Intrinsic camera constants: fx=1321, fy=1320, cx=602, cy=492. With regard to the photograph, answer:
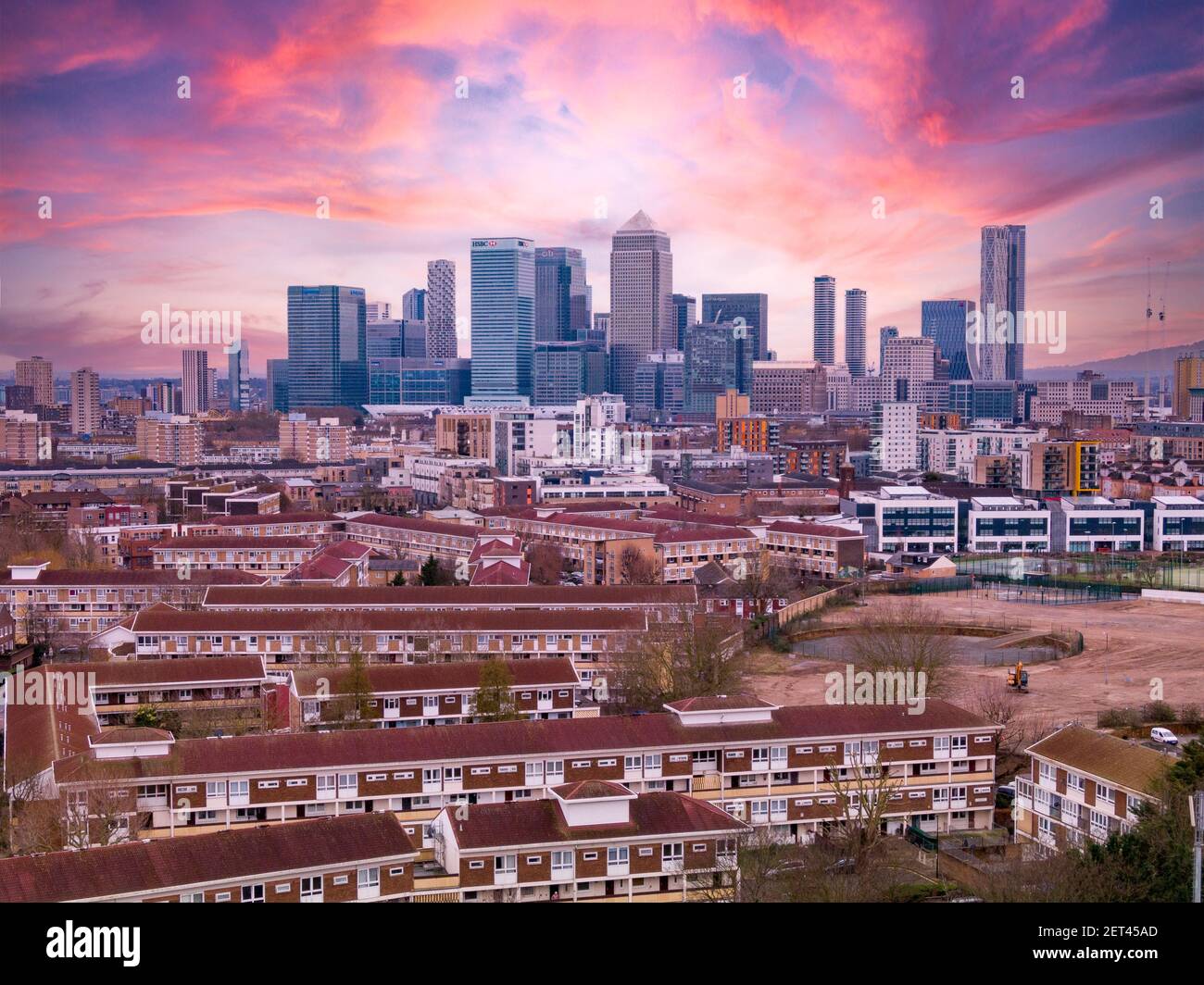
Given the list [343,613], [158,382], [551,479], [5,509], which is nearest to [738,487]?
[551,479]

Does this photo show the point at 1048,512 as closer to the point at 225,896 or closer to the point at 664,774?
the point at 664,774

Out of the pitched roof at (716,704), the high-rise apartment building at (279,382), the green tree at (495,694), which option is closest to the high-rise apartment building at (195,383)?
the high-rise apartment building at (279,382)

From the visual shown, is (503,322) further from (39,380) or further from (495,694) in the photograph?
(495,694)

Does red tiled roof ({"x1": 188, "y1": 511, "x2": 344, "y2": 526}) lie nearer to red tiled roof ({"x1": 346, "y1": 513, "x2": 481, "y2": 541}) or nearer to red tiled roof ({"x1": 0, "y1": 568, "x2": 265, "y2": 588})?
red tiled roof ({"x1": 346, "y1": 513, "x2": 481, "y2": 541})

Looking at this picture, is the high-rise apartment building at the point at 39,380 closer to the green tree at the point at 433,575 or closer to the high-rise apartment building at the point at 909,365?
the green tree at the point at 433,575

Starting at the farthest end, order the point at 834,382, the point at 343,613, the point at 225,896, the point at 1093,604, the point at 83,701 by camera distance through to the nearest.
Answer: the point at 834,382 < the point at 1093,604 < the point at 343,613 < the point at 83,701 < the point at 225,896

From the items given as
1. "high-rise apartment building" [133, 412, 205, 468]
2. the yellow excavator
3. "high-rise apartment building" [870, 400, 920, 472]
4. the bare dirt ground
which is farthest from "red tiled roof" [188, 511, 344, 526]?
"high-rise apartment building" [870, 400, 920, 472]

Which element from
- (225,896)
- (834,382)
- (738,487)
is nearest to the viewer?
(225,896)
